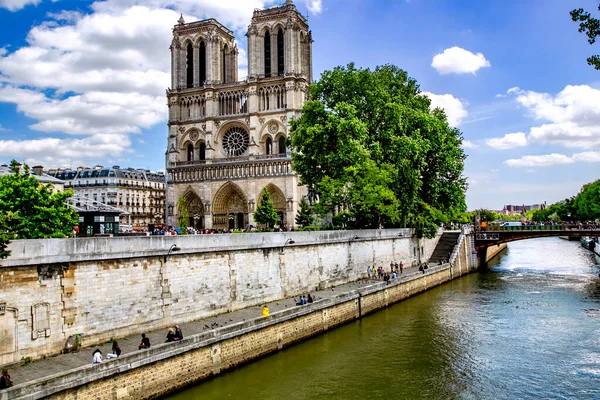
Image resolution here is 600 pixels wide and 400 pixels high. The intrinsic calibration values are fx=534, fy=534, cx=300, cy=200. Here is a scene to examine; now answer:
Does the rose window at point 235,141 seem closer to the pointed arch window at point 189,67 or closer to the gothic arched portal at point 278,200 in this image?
the gothic arched portal at point 278,200

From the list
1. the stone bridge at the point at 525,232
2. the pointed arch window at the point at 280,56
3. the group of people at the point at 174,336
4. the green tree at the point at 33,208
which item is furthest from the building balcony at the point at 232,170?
the group of people at the point at 174,336

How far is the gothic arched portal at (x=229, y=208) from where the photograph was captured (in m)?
59.2

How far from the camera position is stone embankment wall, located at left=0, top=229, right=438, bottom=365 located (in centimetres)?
1440

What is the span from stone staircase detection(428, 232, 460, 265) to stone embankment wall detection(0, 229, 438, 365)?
21.2 meters

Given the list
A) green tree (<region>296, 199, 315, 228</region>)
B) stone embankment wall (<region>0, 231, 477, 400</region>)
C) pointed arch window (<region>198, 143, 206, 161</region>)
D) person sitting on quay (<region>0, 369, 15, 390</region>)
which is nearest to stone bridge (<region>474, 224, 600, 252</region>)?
green tree (<region>296, 199, 315, 228</region>)

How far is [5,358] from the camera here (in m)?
13.7

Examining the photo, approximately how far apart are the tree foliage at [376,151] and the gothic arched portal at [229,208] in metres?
18.9

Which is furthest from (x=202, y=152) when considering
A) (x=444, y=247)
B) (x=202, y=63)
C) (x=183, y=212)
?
(x=444, y=247)

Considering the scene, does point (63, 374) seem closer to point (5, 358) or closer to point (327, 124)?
point (5, 358)

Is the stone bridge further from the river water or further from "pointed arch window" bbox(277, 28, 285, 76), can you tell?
"pointed arch window" bbox(277, 28, 285, 76)

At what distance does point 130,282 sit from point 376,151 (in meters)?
22.2

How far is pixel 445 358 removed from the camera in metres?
19.3

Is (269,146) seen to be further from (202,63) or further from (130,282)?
(130,282)

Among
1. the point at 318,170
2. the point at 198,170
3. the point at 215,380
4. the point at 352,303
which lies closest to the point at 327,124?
the point at 318,170
